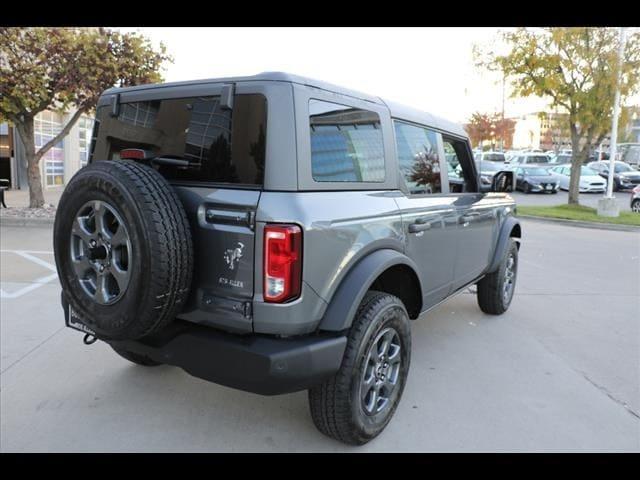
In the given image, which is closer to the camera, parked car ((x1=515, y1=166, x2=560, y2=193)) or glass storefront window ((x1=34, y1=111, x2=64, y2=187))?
glass storefront window ((x1=34, y1=111, x2=64, y2=187))

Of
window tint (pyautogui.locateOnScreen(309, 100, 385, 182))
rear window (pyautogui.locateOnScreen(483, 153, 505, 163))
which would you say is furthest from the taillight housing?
rear window (pyautogui.locateOnScreen(483, 153, 505, 163))

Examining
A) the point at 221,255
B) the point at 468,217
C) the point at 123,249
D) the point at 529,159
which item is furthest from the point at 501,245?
the point at 529,159

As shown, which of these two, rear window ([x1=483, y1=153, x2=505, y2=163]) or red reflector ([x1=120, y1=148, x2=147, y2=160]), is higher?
rear window ([x1=483, y1=153, x2=505, y2=163])

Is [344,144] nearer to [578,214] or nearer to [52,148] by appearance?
[578,214]

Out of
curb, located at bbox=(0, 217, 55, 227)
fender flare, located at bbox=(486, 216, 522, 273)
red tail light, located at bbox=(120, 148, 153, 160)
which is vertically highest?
red tail light, located at bbox=(120, 148, 153, 160)

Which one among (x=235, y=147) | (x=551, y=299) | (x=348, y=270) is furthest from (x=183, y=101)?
(x=551, y=299)

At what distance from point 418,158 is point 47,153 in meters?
20.3

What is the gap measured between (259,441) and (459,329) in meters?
2.63

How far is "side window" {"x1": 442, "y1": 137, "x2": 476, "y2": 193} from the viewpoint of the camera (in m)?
4.03

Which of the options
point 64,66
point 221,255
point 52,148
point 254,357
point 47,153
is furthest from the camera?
point 52,148

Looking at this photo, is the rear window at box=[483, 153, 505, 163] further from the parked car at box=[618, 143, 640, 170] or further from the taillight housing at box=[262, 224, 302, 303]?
the taillight housing at box=[262, 224, 302, 303]

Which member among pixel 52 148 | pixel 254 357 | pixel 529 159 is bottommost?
pixel 254 357

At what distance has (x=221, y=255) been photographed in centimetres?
234

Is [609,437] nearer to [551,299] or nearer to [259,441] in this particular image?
[259,441]
